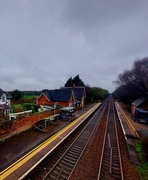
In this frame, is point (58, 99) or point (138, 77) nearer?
point (58, 99)

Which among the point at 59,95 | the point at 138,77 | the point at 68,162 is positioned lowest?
the point at 68,162

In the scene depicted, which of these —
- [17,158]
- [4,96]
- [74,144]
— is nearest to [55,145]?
[74,144]

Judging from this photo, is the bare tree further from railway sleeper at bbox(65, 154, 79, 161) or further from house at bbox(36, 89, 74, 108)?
railway sleeper at bbox(65, 154, 79, 161)

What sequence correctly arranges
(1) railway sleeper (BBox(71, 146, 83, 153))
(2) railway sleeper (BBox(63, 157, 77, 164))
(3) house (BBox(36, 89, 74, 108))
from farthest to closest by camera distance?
(3) house (BBox(36, 89, 74, 108)), (1) railway sleeper (BBox(71, 146, 83, 153)), (2) railway sleeper (BBox(63, 157, 77, 164))

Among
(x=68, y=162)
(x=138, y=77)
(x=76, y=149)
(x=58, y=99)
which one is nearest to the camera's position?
(x=68, y=162)

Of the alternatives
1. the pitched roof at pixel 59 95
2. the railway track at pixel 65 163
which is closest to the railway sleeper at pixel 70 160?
the railway track at pixel 65 163

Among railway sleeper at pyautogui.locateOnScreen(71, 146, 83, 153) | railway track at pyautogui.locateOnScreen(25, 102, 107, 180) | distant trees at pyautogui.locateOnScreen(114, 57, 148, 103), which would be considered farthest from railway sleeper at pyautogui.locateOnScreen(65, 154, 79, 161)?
distant trees at pyautogui.locateOnScreen(114, 57, 148, 103)

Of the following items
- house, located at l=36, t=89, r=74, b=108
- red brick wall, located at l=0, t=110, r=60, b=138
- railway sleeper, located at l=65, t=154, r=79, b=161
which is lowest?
railway sleeper, located at l=65, t=154, r=79, b=161

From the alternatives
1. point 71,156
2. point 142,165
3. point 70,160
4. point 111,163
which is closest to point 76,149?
point 71,156

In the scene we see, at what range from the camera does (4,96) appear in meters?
27.6

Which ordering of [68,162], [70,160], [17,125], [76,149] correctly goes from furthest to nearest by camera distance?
1. [17,125]
2. [76,149]
3. [70,160]
4. [68,162]

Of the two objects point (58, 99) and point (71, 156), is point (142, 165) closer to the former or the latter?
point (71, 156)

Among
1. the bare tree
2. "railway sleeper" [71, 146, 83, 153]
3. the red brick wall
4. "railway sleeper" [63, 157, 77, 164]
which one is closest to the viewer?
"railway sleeper" [63, 157, 77, 164]

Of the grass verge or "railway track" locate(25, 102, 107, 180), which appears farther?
the grass verge
